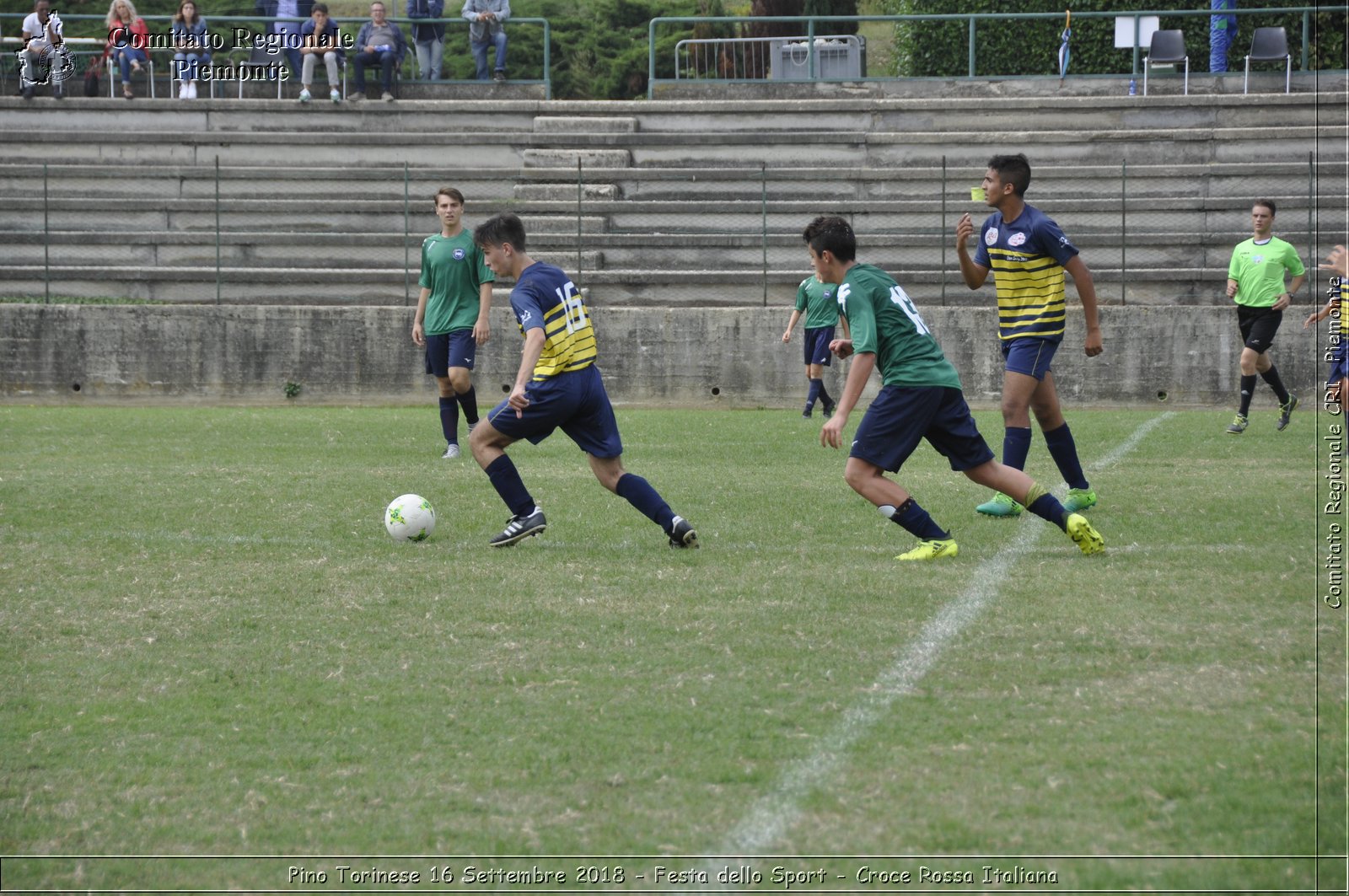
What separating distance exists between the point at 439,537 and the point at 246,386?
477 inches

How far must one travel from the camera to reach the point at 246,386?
1930 centimetres

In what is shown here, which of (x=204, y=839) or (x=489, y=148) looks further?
(x=489, y=148)

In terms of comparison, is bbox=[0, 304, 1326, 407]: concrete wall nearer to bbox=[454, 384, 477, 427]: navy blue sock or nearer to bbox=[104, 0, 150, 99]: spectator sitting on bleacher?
bbox=[104, 0, 150, 99]: spectator sitting on bleacher

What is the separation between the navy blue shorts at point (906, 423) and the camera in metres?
7.11

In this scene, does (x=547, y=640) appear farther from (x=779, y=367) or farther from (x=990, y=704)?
(x=779, y=367)

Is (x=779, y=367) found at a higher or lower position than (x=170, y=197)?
lower

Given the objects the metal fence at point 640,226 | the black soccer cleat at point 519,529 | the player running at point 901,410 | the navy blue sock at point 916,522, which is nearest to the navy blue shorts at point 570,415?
the black soccer cleat at point 519,529

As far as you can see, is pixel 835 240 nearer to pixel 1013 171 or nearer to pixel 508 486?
pixel 1013 171

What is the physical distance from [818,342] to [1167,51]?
33.2 ft

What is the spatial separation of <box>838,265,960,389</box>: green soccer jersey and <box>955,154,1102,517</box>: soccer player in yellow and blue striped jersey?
1.41 metres

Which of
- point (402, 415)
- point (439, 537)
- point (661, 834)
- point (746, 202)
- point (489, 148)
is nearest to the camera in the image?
point (661, 834)

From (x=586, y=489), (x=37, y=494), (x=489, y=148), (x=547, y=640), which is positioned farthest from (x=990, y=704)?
(x=489, y=148)

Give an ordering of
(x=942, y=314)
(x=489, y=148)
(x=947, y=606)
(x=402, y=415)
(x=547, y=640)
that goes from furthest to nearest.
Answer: (x=489, y=148)
(x=942, y=314)
(x=402, y=415)
(x=947, y=606)
(x=547, y=640)

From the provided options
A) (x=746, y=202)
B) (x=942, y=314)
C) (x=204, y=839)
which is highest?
(x=746, y=202)
